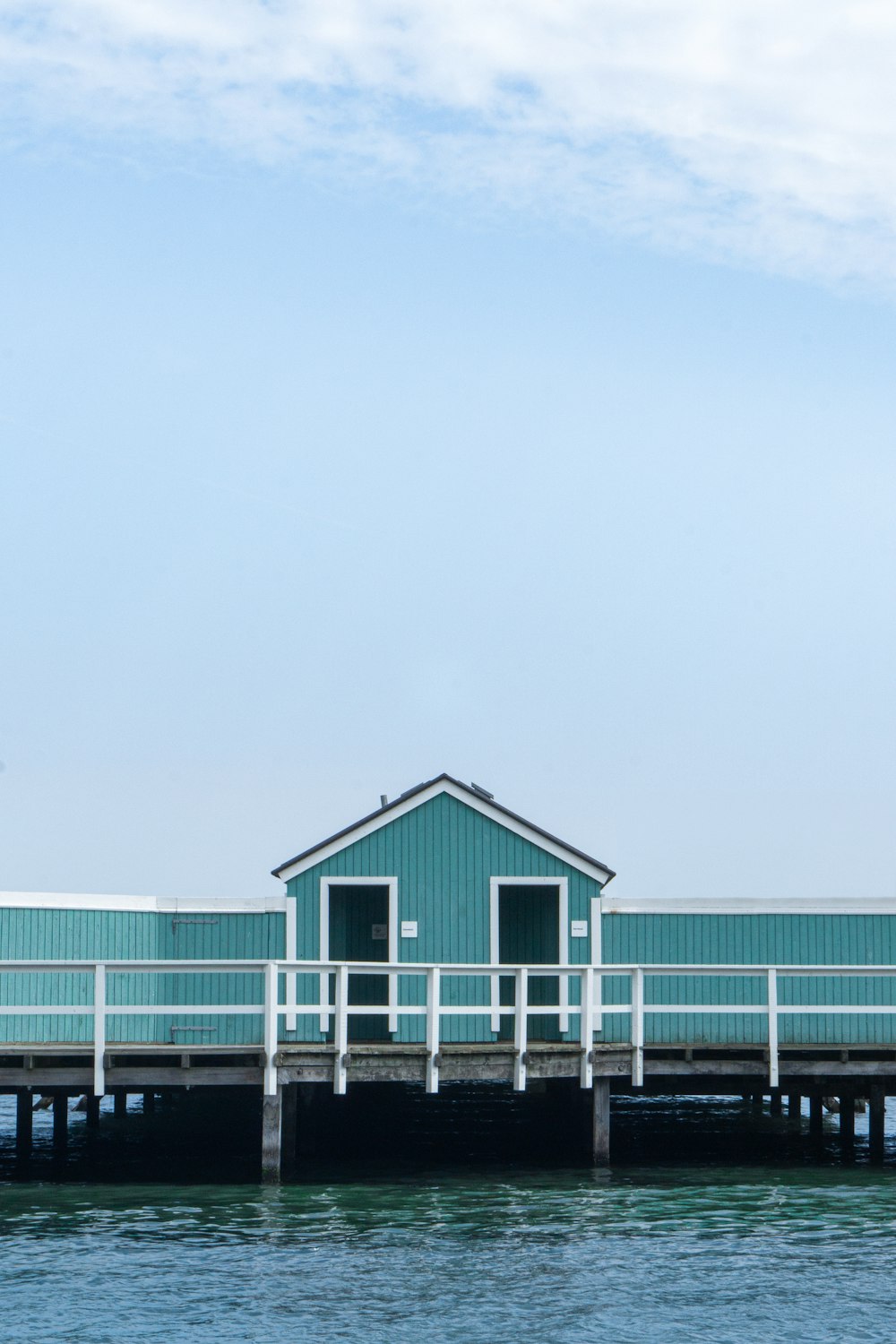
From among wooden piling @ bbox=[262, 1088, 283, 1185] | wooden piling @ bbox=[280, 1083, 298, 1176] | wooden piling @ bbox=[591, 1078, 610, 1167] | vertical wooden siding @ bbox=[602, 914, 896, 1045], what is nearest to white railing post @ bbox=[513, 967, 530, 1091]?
wooden piling @ bbox=[591, 1078, 610, 1167]

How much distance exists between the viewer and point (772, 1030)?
2391 centimetres

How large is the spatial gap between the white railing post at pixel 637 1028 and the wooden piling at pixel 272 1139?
513 cm

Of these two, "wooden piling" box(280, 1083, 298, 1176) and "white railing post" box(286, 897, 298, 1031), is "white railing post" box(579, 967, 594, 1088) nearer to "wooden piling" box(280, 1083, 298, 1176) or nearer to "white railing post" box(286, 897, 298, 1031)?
"wooden piling" box(280, 1083, 298, 1176)

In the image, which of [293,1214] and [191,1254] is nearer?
[191,1254]

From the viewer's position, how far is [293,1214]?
2109cm

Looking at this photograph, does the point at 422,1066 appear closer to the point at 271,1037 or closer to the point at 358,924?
the point at 271,1037

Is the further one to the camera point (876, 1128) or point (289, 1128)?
point (876, 1128)

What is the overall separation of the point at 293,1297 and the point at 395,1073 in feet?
18.1

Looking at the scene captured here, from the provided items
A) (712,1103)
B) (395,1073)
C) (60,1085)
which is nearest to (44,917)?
(60,1085)

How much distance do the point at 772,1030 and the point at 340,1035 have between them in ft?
21.1

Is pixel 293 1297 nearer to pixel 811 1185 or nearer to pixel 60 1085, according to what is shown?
pixel 60 1085

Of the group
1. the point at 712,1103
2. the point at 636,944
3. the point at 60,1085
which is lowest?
the point at 712,1103

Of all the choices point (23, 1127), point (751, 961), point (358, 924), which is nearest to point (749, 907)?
point (751, 961)

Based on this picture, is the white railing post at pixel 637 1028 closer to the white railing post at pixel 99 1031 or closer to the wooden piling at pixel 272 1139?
the wooden piling at pixel 272 1139
